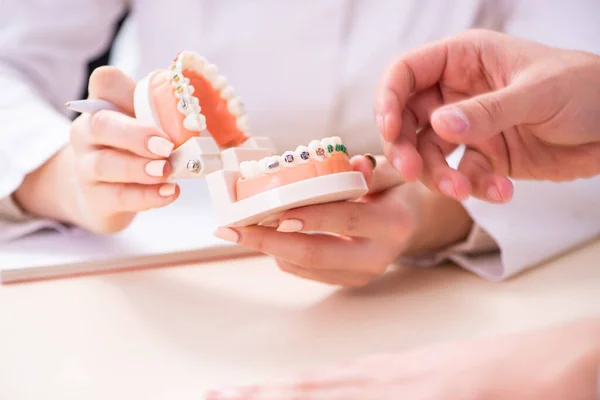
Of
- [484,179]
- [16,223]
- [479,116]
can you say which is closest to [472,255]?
[484,179]

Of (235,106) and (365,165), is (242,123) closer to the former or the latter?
(235,106)

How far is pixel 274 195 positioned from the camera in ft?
1.88

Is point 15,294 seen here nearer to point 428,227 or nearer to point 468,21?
point 428,227

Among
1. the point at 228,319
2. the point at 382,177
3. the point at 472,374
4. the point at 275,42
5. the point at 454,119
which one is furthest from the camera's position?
the point at 275,42

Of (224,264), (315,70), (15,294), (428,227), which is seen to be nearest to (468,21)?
(315,70)

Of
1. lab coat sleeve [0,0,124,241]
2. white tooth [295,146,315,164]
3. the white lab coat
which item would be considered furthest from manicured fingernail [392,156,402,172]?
lab coat sleeve [0,0,124,241]

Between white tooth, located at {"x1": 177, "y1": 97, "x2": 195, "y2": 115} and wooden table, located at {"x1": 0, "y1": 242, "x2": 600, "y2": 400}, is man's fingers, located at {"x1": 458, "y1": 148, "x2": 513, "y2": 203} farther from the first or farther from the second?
white tooth, located at {"x1": 177, "y1": 97, "x2": 195, "y2": 115}

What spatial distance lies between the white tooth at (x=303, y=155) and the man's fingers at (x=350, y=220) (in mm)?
58

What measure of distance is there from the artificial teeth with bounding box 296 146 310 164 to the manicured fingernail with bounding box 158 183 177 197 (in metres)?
0.16

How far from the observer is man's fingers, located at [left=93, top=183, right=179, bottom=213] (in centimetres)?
69

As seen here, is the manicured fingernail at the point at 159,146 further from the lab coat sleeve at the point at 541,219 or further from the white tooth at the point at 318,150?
the lab coat sleeve at the point at 541,219

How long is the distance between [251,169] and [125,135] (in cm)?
15

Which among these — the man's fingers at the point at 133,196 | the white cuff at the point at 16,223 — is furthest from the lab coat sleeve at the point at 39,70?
the man's fingers at the point at 133,196

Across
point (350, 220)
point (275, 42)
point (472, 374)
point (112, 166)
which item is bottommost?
point (472, 374)
